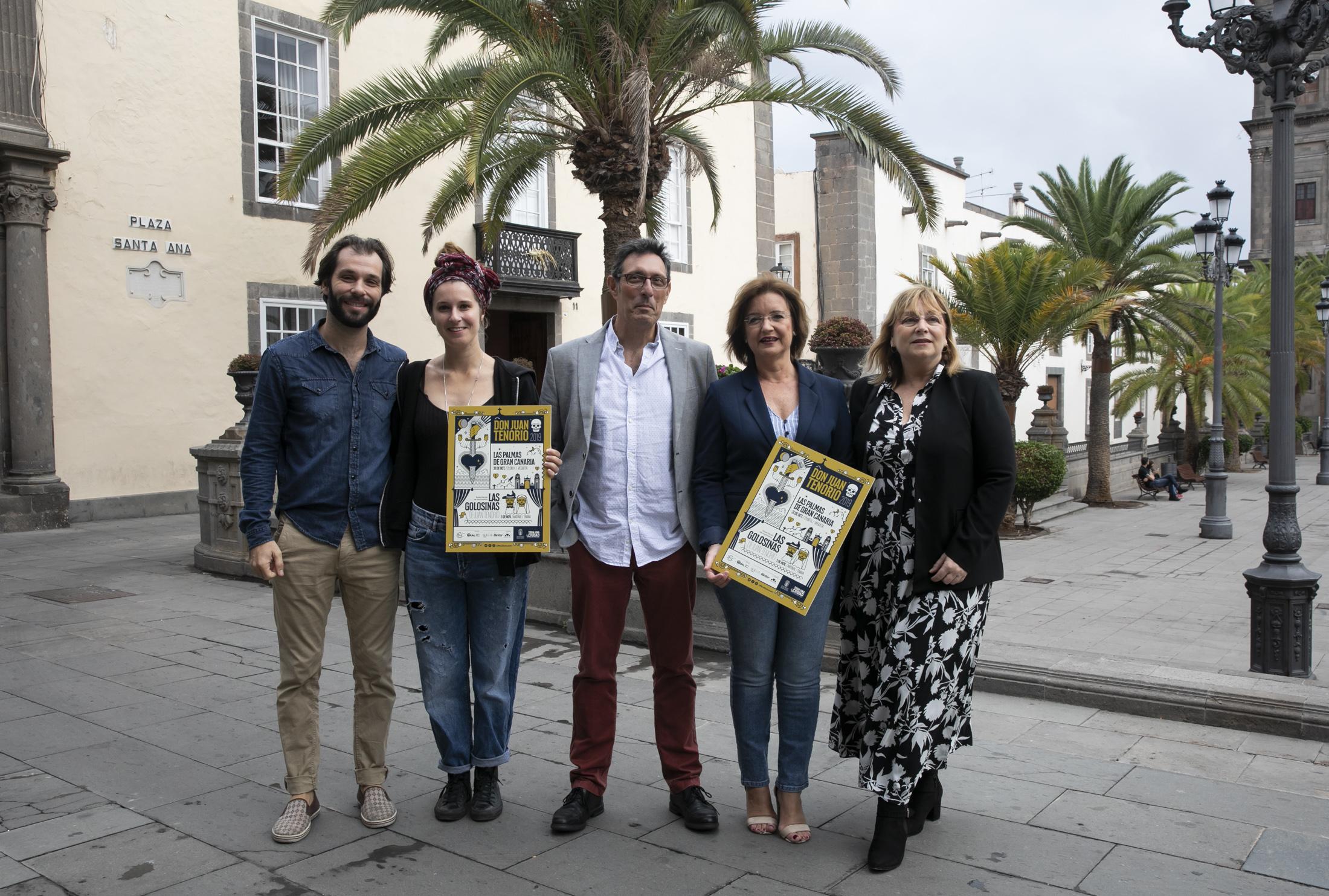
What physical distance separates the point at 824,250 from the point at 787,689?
2806 centimetres

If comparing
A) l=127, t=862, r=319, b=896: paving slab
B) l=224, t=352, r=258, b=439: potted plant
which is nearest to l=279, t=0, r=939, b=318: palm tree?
l=224, t=352, r=258, b=439: potted plant

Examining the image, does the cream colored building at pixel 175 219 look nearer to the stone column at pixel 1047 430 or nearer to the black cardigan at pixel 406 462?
the stone column at pixel 1047 430

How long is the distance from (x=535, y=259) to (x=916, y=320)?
16.1 metres

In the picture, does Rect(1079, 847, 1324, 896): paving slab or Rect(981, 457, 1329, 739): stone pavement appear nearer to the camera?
Rect(1079, 847, 1324, 896): paving slab

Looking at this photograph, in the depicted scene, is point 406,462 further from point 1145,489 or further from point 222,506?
point 1145,489

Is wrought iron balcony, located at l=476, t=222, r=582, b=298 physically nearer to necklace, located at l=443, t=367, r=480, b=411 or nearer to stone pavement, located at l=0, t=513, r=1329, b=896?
stone pavement, located at l=0, t=513, r=1329, b=896

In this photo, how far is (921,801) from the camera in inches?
145

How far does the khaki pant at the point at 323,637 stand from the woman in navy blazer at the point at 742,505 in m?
1.16

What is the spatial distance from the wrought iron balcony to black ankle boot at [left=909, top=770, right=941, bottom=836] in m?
15.2

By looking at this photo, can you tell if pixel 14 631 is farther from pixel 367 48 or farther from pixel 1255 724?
pixel 367 48

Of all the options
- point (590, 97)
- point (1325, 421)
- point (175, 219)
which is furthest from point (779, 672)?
point (1325, 421)

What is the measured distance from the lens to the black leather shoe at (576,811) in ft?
12.0

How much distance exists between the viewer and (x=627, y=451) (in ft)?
12.2

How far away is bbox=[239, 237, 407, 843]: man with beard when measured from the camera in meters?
3.64
